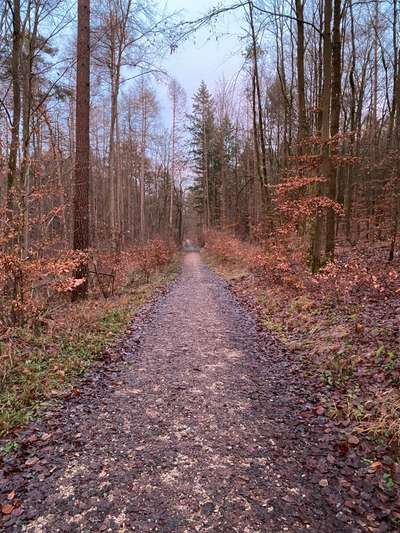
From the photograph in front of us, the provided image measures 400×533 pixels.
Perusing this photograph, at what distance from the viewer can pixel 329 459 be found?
3.09 metres

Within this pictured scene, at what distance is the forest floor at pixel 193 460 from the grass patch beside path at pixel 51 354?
0.80 feet

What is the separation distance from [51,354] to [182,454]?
292 centimetres

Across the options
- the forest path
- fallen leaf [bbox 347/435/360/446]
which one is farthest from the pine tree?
fallen leaf [bbox 347/435/360/446]

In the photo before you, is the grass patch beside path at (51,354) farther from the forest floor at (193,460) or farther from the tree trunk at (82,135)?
the tree trunk at (82,135)

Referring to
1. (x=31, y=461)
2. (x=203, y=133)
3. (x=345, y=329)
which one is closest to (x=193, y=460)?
(x=31, y=461)

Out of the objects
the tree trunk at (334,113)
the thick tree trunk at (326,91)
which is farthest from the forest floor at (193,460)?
the thick tree trunk at (326,91)

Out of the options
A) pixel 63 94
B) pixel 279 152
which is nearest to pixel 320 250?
pixel 63 94

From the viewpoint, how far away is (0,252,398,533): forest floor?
2.46m

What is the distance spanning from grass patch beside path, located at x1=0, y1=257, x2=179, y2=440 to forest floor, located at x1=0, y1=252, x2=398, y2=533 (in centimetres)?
25

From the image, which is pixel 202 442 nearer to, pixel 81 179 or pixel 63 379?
pixel 63 379

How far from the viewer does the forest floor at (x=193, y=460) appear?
2457 millimetres

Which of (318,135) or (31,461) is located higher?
(318,135)

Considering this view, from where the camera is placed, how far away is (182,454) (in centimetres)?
316

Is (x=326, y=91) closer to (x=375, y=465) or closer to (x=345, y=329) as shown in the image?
(x=345, y=329)
